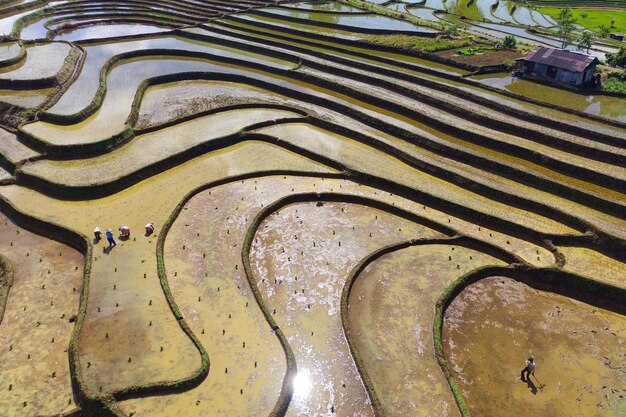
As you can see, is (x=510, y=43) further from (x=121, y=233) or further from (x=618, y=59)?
(x=121, y=233)

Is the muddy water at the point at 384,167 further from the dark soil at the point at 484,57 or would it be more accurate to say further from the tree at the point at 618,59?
the tree at the point at 618,59

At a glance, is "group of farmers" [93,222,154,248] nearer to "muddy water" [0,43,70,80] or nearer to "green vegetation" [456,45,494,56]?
"muddy water" [0,43,70,80]

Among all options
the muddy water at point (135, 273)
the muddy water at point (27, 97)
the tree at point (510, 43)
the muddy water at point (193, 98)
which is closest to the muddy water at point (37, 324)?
the muddy water at point (135, 273)

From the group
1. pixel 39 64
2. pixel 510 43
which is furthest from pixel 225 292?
pixel 510 43

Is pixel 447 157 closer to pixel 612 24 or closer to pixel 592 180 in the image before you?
pixel 592 180

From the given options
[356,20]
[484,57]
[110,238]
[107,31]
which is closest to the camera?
[110,238]

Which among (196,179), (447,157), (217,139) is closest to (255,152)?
(217,139)

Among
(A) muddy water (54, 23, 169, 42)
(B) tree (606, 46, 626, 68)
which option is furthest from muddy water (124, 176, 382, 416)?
(A) muddy water (54, 23, 169, 42)
